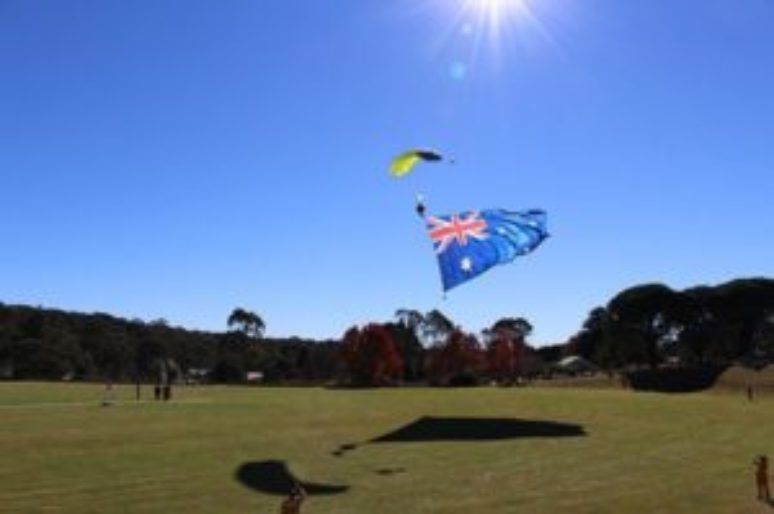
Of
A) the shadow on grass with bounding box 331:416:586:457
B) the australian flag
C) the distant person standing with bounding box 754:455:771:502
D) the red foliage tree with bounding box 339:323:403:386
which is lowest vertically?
the distant person standing with bounding box 754:455:771:502

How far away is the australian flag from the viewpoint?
125ft

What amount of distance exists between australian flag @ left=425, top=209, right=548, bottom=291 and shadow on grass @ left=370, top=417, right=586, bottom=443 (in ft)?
33.6

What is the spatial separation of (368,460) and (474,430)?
40.7 ft

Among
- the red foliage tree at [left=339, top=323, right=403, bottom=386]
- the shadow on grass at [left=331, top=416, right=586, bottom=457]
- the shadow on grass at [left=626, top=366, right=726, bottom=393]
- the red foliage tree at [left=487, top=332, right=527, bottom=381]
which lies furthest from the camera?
the red foliage tree at [left=487, top=332, right=527, bottom=381]

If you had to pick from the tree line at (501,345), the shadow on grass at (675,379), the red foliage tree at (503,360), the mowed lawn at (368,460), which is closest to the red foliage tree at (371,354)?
the tree line at (501,345)

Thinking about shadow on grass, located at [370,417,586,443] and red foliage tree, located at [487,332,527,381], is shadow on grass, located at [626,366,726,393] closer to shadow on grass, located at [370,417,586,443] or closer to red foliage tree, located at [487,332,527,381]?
red foliage tree, located at [487,332,527,381]

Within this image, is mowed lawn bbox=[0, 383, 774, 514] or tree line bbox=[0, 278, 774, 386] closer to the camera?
mowed lawn bbox=[0, 383, 774, 514]

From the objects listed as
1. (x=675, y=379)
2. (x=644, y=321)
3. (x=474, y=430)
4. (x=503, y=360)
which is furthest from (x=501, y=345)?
(x=474, y=430)

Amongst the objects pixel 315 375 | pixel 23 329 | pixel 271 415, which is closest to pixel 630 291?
pixel 315 375

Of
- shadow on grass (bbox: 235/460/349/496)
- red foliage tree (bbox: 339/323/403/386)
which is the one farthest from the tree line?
shadow on grass (bbox: 235/460/349/496)

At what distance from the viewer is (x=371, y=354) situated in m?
167

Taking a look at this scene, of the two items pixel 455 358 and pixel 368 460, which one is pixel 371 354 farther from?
pixel 368 460

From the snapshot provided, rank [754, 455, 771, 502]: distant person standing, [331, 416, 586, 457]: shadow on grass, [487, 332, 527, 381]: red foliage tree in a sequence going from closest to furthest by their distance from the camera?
[754, 455, 771, 502]: distant person standing < [331, 416, 586, 457]: shadow on grass < [487, 332, 527, 381]: red foliage tree

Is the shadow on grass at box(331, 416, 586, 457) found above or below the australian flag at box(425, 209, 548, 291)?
below
